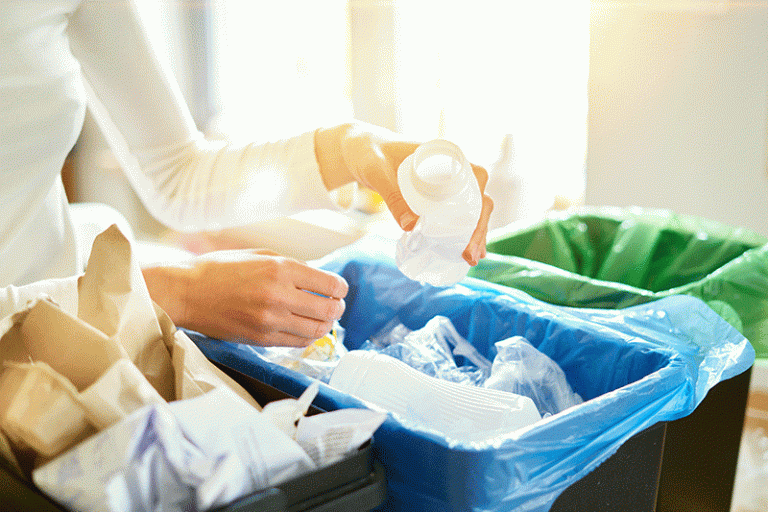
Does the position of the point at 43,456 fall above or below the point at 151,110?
below

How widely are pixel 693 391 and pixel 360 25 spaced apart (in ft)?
5.39

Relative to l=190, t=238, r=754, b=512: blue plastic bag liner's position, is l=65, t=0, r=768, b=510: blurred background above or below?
above

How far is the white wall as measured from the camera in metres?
1.35

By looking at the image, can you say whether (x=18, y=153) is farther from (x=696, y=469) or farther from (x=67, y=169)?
(x=67, y=169)

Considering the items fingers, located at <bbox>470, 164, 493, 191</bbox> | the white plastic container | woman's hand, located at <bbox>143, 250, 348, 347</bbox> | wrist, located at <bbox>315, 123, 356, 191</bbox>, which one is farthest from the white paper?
wrist, located at <bbox>315, 123, 356, 191</bbox>

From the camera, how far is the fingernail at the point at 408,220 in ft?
2.31

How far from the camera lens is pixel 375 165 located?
0.79 meters

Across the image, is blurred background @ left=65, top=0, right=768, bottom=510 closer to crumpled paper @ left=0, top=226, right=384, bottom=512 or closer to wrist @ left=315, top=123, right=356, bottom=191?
wrist @ left=315, top=123, right=356, bottom=191

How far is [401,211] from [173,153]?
40cm

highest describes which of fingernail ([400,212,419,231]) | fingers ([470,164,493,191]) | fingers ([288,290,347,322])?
fingers ([470,164,493,191])

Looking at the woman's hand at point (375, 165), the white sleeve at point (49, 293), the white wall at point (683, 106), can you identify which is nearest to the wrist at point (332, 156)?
the woman's hand at point (375, 165)

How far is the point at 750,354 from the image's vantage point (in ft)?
2.25

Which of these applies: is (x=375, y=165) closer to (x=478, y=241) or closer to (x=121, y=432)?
(x=478, y=241)

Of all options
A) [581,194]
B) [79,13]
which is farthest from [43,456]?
[581,194]
